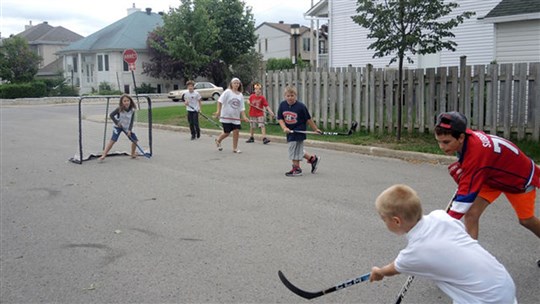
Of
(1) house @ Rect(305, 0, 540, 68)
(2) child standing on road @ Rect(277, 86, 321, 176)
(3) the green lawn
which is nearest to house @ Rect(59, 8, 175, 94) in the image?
(1) house @ Rect(305, 0, 540, 68)

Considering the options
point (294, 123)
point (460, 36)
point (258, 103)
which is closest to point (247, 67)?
point (460, 36)

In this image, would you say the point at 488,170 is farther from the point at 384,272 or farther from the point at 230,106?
the point at 230,106

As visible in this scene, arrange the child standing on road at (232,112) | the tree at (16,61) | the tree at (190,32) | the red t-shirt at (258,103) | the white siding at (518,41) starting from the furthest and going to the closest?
the tree at (16,61) < the tree at (190,32) < the white siding at (518,41) < the red t-shirt at (258,103) < the child standing on road at (232,112)

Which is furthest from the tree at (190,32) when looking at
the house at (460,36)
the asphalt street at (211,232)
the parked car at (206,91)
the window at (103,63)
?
the asphalt street at (211,232)

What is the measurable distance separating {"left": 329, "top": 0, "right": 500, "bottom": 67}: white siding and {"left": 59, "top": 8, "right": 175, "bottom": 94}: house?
89.2 ft

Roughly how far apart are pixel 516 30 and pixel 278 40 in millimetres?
61361

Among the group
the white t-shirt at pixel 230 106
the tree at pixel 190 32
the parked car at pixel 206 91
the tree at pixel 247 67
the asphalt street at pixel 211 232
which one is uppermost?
the tree at pixel 190 32

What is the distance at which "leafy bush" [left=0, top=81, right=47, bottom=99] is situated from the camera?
41.0 meters

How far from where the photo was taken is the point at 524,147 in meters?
11.4

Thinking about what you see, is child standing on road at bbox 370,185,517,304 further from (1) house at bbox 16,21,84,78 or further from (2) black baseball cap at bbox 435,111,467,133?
(1) house at bbox 16,21,84,78

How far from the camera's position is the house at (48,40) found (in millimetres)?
73500

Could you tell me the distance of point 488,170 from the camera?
4371mm

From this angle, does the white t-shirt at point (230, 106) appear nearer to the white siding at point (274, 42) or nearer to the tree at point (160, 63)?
the tree at point (160, 63)

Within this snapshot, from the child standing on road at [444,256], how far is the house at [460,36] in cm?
1627
